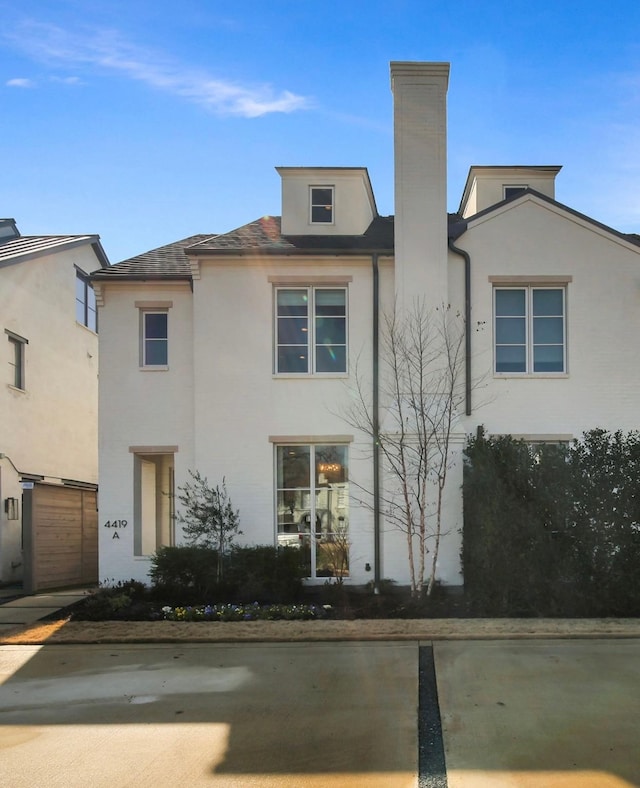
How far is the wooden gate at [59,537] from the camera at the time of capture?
14.1 metres

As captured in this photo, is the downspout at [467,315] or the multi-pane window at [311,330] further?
the multi-pane window at [311,330]

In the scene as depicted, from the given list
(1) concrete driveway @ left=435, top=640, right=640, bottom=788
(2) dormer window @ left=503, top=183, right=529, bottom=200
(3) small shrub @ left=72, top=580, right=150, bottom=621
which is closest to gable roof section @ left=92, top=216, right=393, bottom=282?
(2) dormer window @ left=503, top=183, right=529, bottom=200

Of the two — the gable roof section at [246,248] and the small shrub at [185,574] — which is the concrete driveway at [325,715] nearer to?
the small shrub at [185,574]

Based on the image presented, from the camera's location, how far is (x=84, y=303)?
68.5 feet

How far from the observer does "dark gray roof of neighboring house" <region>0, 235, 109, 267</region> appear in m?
17.0

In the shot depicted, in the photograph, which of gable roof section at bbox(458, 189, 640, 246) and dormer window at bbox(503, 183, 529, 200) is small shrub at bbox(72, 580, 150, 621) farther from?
dormer window at bbox(503, 183, 529, 200)

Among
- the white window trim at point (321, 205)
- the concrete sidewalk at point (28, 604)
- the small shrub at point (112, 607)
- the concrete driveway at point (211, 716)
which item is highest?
the white window trim at point (321, 205)

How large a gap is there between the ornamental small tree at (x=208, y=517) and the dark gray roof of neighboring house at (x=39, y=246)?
7250mm

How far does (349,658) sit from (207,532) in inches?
183

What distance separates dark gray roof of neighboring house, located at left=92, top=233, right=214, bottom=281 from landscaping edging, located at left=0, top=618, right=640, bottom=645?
618 cm

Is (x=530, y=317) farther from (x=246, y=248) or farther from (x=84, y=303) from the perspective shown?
(x=84, y=303)

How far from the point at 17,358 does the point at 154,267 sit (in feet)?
16.9

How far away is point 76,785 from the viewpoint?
5.05m

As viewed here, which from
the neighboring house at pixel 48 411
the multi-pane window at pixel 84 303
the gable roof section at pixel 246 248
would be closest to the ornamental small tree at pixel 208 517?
the neighboring house at pixel 48 411
